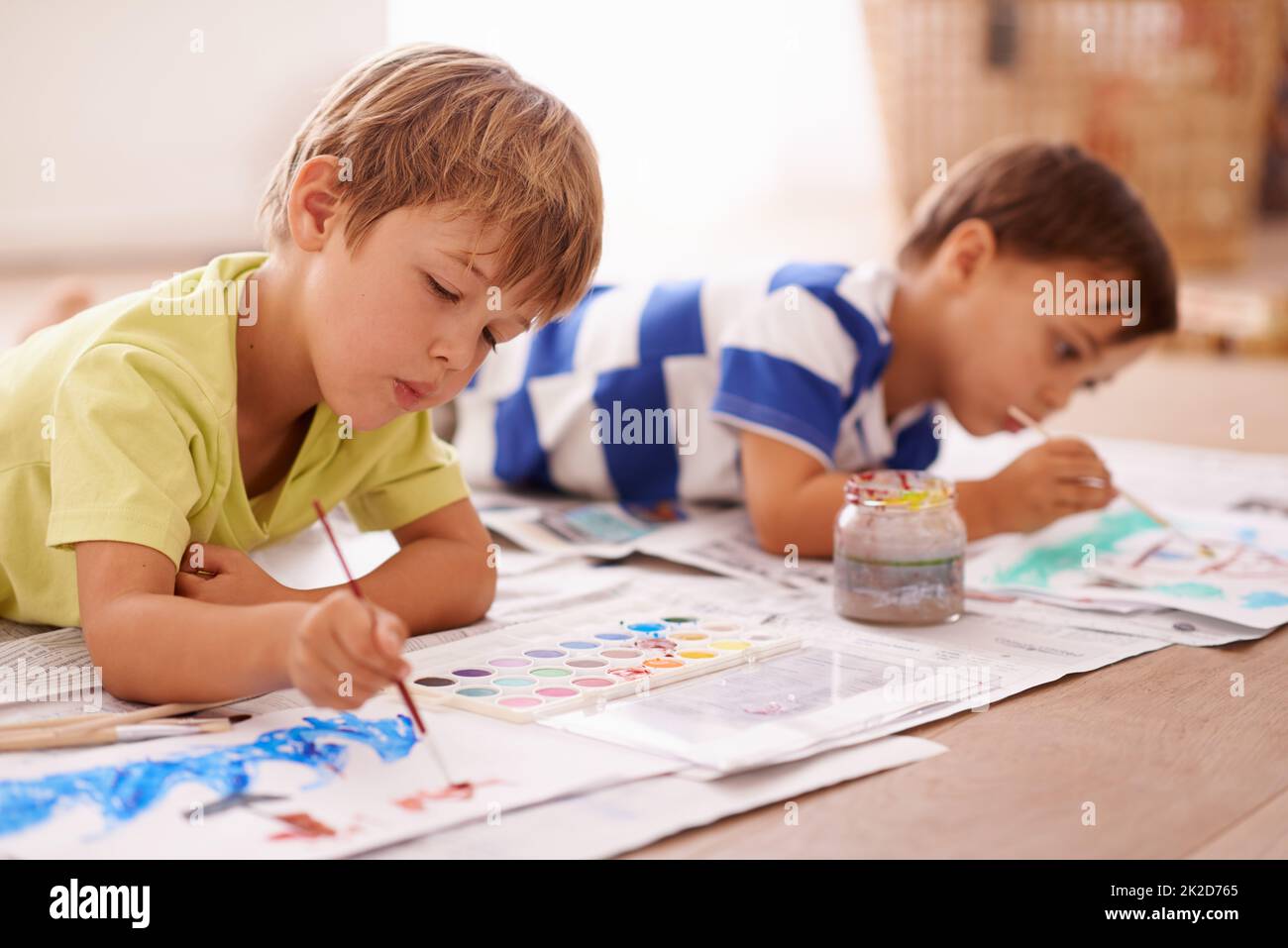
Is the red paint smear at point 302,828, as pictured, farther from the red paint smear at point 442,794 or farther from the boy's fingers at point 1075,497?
the boy's fingers at point 1075,497

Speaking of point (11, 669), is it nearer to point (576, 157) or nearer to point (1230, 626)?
point (576, 157)

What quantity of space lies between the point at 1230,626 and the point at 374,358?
637 mm

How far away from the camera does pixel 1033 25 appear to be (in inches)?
108

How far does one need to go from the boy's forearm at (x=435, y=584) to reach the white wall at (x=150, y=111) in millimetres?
1718

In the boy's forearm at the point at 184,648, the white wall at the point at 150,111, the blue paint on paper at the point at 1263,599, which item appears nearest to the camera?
the boy's forearm at the point at 184,648

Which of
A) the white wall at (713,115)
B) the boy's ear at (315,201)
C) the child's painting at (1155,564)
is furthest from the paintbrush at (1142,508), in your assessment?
the white wall at (713,115)

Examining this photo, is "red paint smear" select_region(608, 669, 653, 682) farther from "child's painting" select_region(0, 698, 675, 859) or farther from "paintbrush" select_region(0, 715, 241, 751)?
"paintbrush" select_region(0, 715, 241, 751)

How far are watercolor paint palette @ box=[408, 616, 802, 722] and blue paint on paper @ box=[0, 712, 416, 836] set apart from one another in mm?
67

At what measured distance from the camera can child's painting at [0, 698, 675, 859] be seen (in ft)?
2.07

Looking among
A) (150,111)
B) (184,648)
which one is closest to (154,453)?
(184,648)

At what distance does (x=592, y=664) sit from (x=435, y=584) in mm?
138

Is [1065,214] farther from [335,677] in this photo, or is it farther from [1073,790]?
[335,677]

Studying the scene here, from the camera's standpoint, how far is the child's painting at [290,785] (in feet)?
2.07

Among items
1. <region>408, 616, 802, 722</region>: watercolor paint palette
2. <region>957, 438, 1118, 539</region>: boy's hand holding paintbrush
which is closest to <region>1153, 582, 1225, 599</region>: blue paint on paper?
<region>957, 438, 1118, 539</region>: boy's hand holding paintbrush
